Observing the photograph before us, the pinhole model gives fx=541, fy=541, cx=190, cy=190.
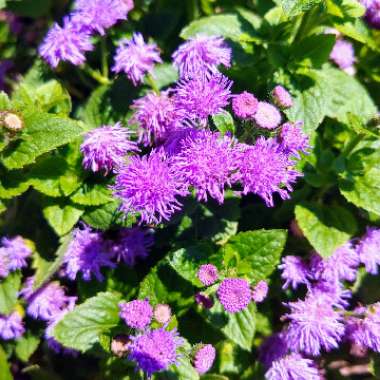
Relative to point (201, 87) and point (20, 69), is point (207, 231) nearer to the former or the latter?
point (201, 87)

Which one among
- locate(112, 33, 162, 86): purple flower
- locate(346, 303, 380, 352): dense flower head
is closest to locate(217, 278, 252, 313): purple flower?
locate(346, 303, 380, 352): dense flower head

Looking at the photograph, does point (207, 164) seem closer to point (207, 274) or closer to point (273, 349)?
point (207, 274)

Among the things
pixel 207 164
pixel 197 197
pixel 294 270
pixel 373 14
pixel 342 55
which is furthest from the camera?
pixel 342 55

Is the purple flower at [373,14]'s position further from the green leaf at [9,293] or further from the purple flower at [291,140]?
the green leaf at [9,293]

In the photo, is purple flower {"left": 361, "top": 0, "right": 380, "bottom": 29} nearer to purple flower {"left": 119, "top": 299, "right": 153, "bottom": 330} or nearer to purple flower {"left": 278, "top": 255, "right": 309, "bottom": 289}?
purple flower {"left": 278, "top": 255, "right": 309, "bottom": 289}

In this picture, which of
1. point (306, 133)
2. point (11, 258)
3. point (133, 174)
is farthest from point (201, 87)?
point (11, 258)

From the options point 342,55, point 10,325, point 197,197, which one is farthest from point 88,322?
point 342,55
